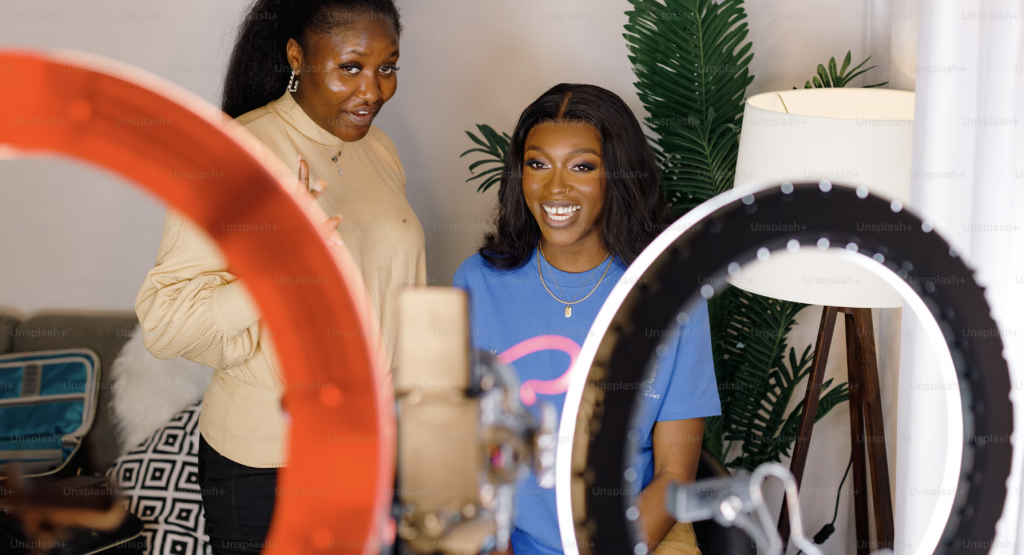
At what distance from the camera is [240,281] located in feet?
3.88

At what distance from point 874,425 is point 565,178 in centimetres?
89

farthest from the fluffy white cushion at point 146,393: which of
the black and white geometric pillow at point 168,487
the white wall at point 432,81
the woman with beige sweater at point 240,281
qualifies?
the woman with beige sweater at point 240,281

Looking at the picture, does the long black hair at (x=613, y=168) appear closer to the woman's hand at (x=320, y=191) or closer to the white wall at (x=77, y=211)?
the woman's hand at (x=320, y=191)

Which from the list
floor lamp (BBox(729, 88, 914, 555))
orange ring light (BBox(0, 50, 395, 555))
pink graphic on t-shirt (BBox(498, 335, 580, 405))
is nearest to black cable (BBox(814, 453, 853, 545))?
floor lamp (BBox(729, 88, 914, 555))

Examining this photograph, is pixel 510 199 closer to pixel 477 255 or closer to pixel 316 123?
pixel 477 255

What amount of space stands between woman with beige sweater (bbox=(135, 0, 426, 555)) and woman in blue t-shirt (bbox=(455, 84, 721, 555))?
0.22m

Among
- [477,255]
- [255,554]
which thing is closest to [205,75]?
[477,255]

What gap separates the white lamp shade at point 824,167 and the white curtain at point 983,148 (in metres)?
0.12

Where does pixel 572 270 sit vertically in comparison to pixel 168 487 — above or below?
above

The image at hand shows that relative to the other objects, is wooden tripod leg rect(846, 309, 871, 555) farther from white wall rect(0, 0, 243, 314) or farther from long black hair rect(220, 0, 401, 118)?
white wall rect(0, 0, 243, 314)

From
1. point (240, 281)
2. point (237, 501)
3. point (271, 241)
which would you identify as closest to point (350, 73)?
point (240, 281)

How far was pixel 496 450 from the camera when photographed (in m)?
0.74

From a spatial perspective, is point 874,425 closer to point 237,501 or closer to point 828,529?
point 828,529

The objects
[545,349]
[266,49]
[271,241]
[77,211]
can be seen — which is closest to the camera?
[271,241]
